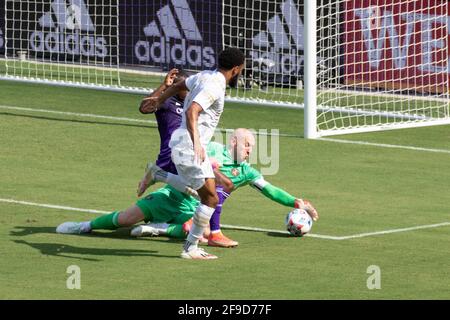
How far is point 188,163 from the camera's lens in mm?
11875

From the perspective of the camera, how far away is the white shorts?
11.9 m

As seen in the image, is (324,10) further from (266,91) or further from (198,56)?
(198,56)

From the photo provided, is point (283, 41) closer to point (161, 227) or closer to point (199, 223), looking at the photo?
point (161, 227)

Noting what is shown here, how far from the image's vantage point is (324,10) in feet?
74.0

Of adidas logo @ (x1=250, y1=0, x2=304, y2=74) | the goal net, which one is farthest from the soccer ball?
the goal net

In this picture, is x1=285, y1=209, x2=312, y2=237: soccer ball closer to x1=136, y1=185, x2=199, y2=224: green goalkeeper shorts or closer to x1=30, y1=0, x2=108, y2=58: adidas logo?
x1=136, y1=185, x2=199, y2=224: green goalkeeper shorts

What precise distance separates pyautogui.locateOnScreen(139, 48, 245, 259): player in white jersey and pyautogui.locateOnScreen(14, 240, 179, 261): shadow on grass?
1.60ft

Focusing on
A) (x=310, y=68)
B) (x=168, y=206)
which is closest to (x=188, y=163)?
(x=168, y=206)

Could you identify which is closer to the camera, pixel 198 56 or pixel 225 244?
pixel 225 244

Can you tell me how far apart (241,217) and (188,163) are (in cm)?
253

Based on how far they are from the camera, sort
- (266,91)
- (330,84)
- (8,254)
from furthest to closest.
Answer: (266,91), (330,84), (8,254)

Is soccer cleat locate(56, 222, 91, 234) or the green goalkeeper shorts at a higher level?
the green goalkeeper shorts

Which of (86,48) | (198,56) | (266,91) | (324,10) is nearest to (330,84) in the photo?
(324,10)
